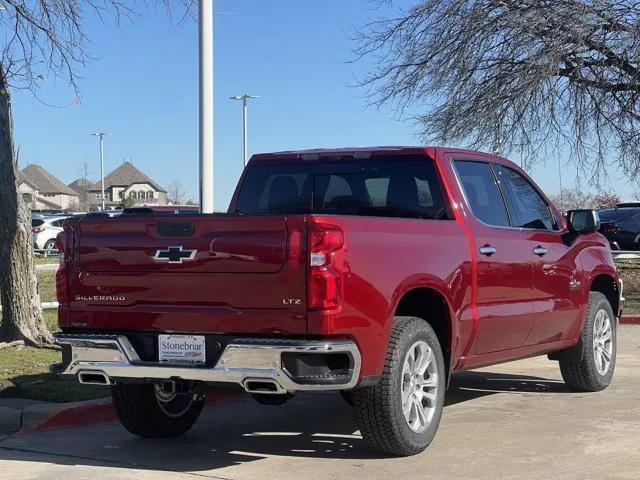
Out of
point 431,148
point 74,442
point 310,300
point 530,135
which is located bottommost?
point 74,442

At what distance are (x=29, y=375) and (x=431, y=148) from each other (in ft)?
14.3

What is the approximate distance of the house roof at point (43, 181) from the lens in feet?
397

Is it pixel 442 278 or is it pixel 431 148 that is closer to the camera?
pixel 442 278

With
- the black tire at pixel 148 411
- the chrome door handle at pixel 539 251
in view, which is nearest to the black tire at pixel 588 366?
the chrome door handle at pixel 539 251

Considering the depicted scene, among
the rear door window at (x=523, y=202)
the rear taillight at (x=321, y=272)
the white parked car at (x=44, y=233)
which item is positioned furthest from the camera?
the white parked car at (x=44, y=233)

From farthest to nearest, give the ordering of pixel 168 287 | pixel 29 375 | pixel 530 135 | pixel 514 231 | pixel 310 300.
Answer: pixel 530 135 < pixel 29 375 < pixel 514 231 < pixel 168 287 < pixel 310 300

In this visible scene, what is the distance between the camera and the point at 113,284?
598 centimetres

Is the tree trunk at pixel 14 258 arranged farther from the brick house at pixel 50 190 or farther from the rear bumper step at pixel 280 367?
the brick house at pixel 50 190

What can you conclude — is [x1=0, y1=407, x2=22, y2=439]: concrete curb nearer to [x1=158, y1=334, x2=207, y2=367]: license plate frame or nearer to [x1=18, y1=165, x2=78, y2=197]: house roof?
[x1=158, y1=334, x2=207, y2=367]: license plate frame

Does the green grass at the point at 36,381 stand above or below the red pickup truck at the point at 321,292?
below

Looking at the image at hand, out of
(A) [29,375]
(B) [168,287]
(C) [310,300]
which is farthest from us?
(A) [29,375]

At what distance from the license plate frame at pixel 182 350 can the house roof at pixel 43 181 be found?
389ft

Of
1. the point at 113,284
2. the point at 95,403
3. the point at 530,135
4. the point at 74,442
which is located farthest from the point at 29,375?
the point at 530,135

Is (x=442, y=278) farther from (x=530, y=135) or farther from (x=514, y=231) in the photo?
(x=530, y=135)
